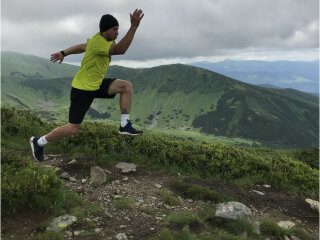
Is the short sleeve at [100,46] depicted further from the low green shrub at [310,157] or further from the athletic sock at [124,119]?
the low green shrub at [310,157]

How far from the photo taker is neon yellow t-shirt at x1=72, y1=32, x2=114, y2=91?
582 centimetres

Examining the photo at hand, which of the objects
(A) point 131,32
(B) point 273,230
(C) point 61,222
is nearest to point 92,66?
(A) point 131,32

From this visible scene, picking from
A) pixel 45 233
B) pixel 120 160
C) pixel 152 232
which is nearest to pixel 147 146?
pixel 120 160

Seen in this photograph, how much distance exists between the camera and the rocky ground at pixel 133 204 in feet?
15.7

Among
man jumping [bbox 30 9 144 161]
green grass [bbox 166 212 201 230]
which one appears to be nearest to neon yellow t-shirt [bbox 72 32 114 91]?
man jumping [bbox 30 9 144 161]

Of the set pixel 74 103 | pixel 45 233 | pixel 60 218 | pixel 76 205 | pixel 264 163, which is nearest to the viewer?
pixel 45 233

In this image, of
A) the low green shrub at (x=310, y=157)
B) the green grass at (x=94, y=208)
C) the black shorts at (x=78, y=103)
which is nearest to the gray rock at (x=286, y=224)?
the green grass at (x=94, y=208)

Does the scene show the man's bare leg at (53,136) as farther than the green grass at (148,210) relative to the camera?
Yes

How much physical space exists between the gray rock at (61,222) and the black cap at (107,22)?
13.8ft

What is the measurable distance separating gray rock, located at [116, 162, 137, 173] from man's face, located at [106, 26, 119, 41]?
4.18 metres

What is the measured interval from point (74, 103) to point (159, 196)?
11.1 feet

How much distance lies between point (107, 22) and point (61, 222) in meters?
4.43

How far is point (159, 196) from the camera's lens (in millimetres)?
6801

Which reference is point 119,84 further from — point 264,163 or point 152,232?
point 264,163
